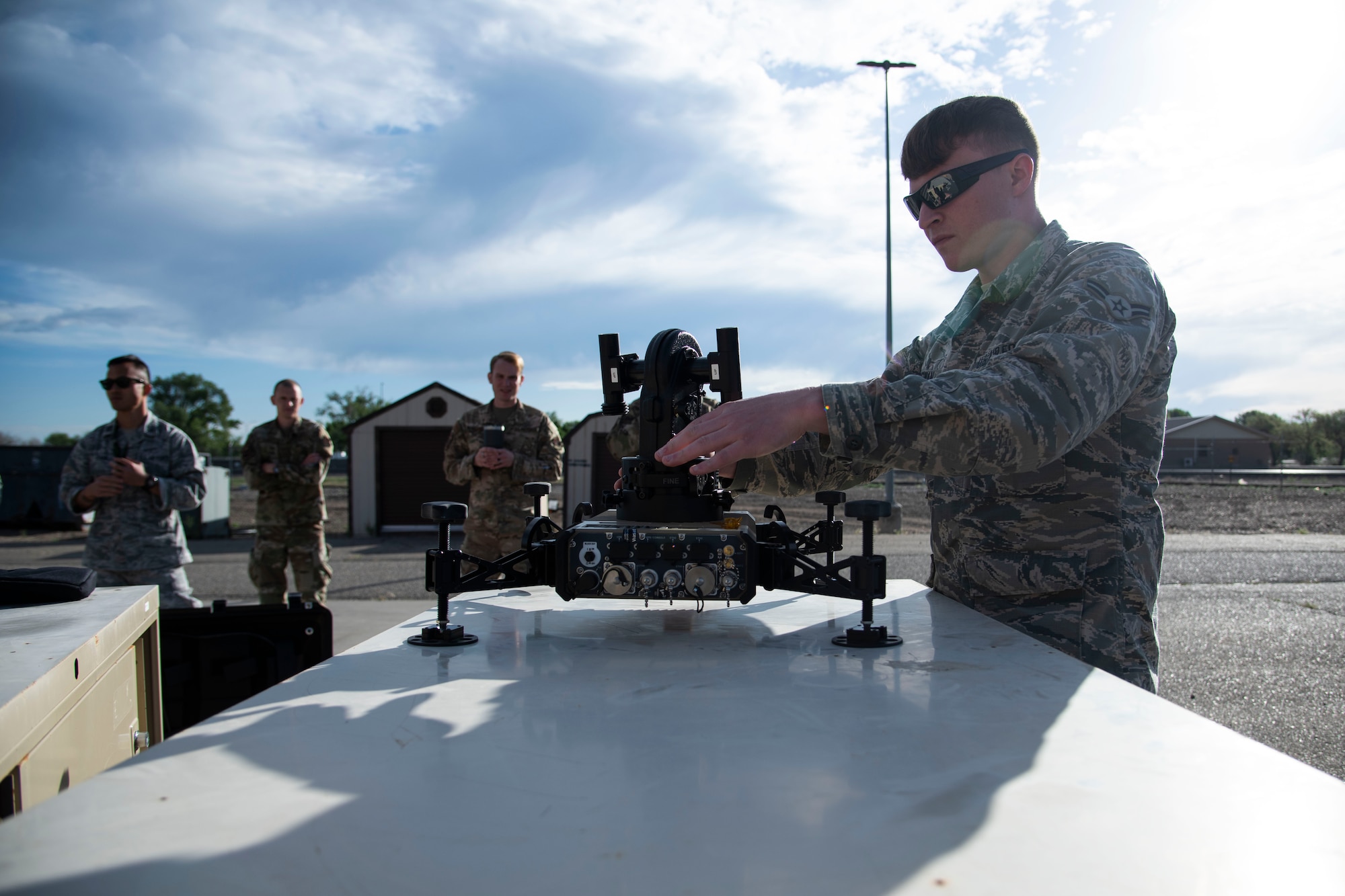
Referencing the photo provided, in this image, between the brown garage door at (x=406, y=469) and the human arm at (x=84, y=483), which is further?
the brown garage door at (x=406, y=469)

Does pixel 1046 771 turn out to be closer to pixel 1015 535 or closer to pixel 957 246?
pixel 1015 535

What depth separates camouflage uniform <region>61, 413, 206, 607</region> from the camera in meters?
4.27

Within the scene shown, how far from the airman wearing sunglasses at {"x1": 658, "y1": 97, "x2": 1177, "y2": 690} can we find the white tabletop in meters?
0.39

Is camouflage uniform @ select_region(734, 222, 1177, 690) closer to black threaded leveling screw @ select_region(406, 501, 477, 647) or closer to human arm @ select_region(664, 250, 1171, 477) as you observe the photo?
human arm @ select_region(664, 250, 1171, 477)

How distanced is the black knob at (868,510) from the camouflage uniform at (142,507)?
401 cm

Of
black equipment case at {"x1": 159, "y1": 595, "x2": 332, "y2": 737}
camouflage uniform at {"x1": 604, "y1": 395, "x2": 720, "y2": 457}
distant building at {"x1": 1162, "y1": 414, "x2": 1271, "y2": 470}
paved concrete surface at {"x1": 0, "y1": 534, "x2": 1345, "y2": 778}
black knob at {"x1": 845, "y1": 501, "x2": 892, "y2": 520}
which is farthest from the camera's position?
distant building at {"x1": 1162, "y1": 414, "x2": 1271, "y2": 470}

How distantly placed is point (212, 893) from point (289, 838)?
0.10 meters

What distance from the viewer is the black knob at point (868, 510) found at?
59.2 inches

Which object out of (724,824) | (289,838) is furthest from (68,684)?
(724,824)

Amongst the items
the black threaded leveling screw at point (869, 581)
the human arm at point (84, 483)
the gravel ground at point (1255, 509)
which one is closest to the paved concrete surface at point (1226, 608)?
the gravel ground at point (1255, 509)

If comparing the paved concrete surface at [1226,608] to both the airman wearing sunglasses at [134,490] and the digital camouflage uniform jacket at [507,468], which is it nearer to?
the digital camouflage uniform jacket at [507,468]

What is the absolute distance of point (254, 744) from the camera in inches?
40.1

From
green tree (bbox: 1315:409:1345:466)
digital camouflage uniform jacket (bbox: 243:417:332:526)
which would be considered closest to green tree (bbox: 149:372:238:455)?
digital camouflage uniform jacket (bbox: 243:417:332:526)

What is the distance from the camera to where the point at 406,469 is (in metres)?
17.2
